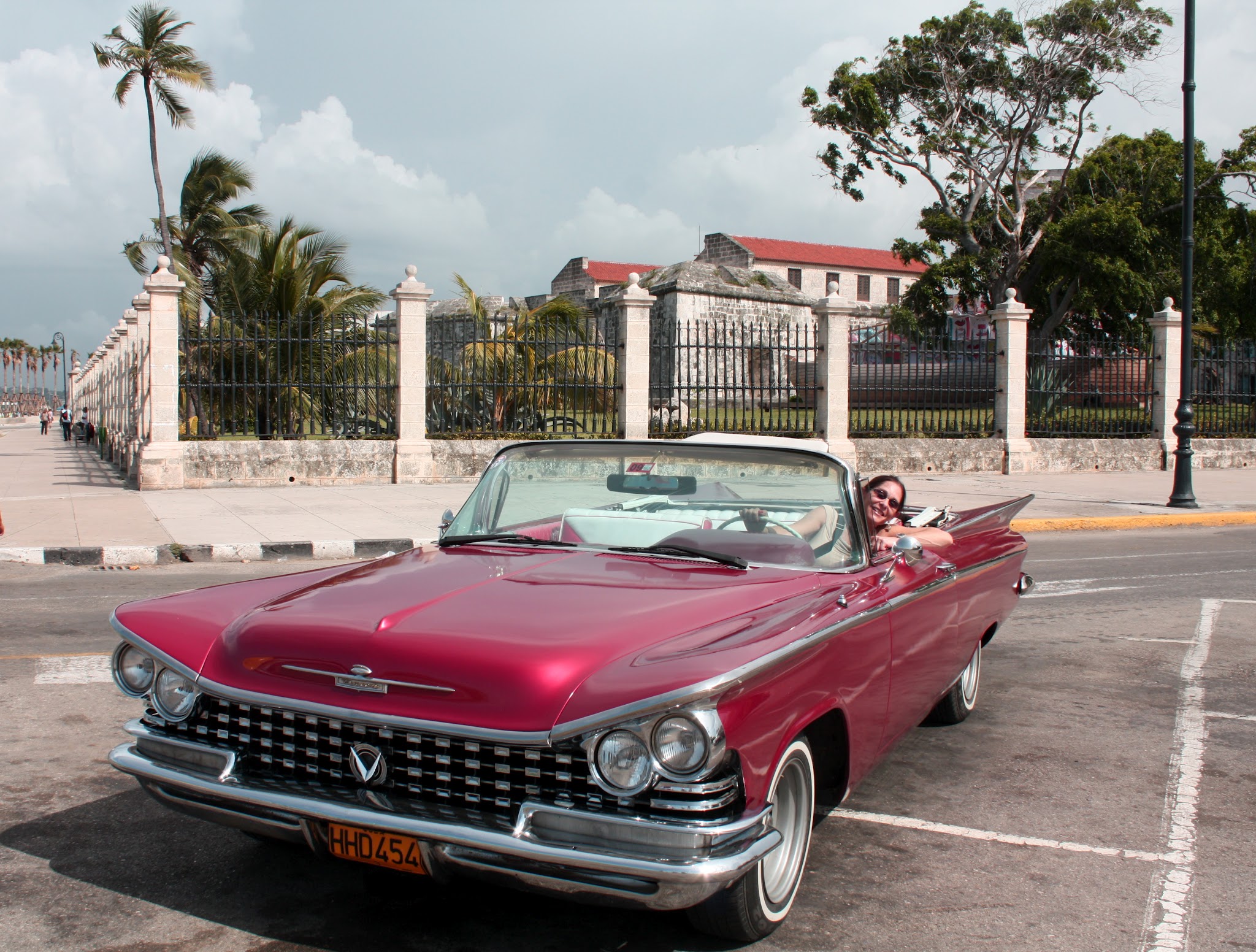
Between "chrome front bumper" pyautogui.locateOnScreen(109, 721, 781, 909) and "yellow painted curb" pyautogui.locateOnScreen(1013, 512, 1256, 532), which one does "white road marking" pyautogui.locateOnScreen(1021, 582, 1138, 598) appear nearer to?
"yellow painted curb" pyautogui.locateOnScreen(1013, 512, 1256, 532)

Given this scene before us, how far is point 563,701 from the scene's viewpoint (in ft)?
8.16

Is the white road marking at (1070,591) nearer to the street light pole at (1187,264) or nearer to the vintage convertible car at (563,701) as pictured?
the vintage convertible car at (563,701)

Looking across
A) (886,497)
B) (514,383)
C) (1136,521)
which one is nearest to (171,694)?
(886,497)

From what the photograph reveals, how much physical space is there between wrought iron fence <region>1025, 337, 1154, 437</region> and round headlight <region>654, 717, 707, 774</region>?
2033cm

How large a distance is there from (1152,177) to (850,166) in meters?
9.41

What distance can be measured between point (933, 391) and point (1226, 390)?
299 inches

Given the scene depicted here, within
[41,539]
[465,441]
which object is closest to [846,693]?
[41,539]

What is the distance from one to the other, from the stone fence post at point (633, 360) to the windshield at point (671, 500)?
14364 mm

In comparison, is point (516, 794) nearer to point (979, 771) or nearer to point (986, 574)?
point (979, 771)

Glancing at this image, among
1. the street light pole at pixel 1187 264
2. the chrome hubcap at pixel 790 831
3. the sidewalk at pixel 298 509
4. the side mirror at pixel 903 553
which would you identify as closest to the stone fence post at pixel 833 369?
the sidewalk at pixel 298 509

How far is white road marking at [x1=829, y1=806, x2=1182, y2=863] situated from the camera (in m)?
3.58

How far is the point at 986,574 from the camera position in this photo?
4.85m

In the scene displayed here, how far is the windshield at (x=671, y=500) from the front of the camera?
145 inches

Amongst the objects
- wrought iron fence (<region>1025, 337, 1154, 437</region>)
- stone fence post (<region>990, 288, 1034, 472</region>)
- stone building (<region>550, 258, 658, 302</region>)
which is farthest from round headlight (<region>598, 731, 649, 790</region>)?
stone building (<region>550, 258, 658, 302</region>)
